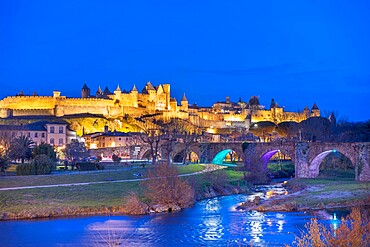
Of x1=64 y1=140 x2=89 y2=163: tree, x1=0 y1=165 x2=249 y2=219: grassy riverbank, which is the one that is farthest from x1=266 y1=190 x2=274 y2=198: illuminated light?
x1=64 y1=140 x2=89 y2=163: tree

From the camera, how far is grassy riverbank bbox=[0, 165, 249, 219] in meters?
31.6

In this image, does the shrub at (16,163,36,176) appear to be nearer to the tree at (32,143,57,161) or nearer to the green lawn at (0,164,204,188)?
the green lawn at (0,164,204,188)

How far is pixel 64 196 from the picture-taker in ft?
114

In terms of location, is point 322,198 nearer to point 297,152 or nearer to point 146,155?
point 297,152

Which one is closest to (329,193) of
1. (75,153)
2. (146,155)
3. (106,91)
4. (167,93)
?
(75,153)

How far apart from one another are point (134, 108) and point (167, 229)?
97.0 m

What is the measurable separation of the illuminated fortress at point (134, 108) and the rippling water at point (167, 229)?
3451 inches

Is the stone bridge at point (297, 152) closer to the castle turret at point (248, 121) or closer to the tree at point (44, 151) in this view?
the tree at point (44, 151)

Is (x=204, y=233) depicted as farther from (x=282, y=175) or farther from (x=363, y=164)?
(x=282, y=175)

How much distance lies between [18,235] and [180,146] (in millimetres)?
50022

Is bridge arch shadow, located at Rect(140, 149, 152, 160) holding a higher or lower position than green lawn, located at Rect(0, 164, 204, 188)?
higher

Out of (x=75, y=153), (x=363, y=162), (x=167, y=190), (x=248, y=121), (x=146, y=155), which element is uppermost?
(x=248, y=121)

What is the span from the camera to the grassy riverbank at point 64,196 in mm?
31578

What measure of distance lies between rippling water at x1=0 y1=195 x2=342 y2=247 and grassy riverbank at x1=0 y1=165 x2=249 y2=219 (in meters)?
1.59
